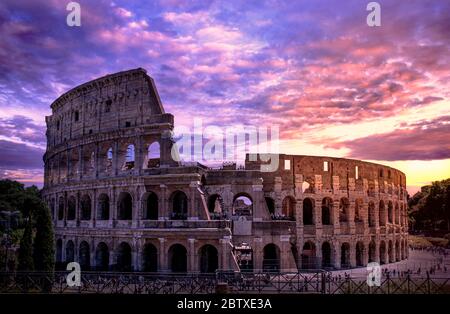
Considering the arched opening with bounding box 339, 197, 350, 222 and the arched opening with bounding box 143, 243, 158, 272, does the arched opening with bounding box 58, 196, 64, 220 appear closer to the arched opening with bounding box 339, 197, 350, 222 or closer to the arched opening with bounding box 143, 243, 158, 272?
the arched opening with bounding box 143, 243, 158, 272

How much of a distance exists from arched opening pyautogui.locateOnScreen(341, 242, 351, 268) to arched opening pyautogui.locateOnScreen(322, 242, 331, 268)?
142 centimetres

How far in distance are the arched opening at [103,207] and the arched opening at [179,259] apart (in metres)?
7.27

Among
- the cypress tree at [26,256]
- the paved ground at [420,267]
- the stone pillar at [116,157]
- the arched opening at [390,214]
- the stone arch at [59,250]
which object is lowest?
the paved ground at [420,267]

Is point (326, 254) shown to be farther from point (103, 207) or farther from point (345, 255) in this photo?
point (103, 207)

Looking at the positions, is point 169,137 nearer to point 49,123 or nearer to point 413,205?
point 49,123

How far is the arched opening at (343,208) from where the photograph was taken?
42.4m

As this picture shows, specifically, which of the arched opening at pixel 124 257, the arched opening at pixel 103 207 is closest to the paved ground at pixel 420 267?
the arched opening at pixel 124 257

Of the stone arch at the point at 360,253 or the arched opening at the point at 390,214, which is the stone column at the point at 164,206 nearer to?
the stone arch at the point at 360,253

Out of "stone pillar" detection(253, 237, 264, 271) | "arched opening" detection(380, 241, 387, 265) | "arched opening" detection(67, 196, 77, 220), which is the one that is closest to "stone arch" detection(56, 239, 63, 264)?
"arched opening" detection(67, 196, 77, 220)

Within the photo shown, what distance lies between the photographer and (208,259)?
33938mm

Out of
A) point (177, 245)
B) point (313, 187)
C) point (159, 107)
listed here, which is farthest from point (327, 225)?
point (159, 107)

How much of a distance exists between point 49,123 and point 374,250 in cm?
3581

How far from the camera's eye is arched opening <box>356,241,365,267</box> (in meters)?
42.9

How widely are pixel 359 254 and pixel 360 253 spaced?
1.06 ft
